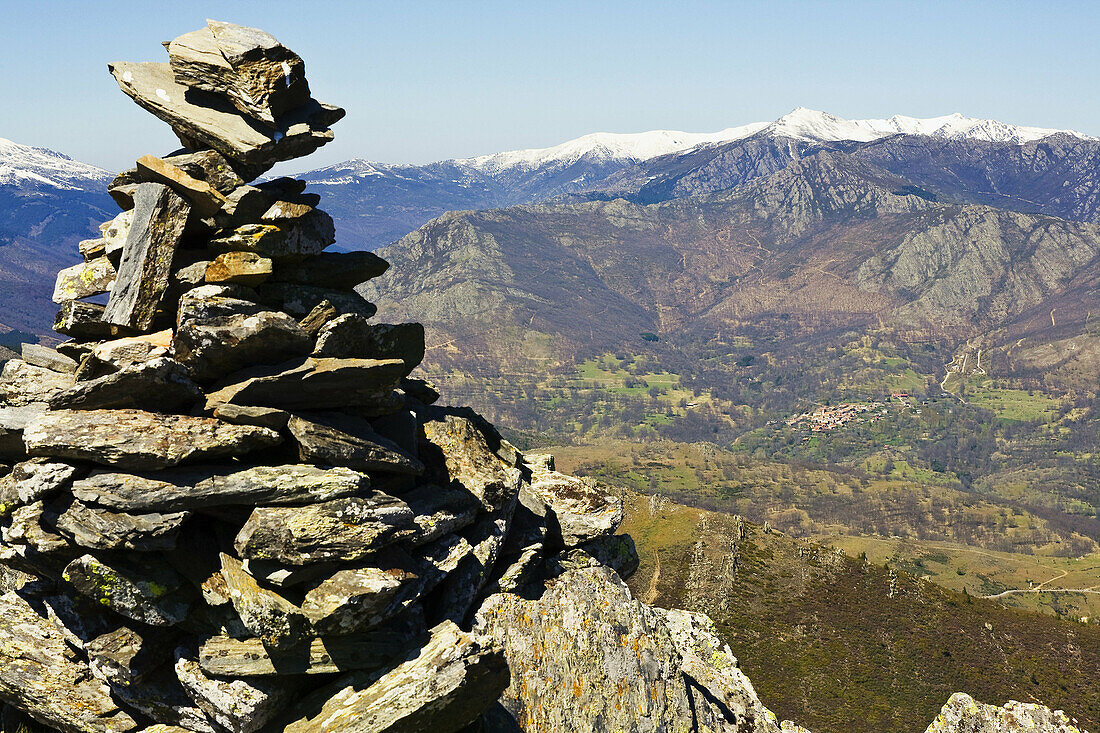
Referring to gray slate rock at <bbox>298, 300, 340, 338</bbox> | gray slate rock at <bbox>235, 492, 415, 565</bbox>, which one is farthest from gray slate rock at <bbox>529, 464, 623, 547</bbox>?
gray slate rock at <bbox>298, 300, 340, 338</bbox>

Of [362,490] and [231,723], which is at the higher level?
[362,490]

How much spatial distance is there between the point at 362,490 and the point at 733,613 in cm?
8558

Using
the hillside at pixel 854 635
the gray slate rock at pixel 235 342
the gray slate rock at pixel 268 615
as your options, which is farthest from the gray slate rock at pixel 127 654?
the hillside at pixel 854 635

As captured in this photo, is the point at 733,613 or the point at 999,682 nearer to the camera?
the point at 999,682

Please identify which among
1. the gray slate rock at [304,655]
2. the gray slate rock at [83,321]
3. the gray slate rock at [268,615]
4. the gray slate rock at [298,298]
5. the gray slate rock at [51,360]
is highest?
the gray slate rock at [298,298]

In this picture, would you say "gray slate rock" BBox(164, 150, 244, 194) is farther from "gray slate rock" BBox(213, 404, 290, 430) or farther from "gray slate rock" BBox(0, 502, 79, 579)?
"gray slate rock" BBox(0, 502, 79, 579)

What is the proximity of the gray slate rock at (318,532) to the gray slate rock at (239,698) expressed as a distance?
3.55 metres

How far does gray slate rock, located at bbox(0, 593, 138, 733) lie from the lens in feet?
69.3

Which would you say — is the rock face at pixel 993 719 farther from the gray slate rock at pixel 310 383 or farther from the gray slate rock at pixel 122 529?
the gray slate rock at pixel 122 529

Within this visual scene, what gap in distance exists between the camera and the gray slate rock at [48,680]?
69.3 ft

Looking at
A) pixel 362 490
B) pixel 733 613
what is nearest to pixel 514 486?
pixel 362 490

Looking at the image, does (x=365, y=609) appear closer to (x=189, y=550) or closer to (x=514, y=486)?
(x=189, y=550)

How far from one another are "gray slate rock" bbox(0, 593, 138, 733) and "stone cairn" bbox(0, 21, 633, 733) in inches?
2.8

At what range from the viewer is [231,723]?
1856cm
